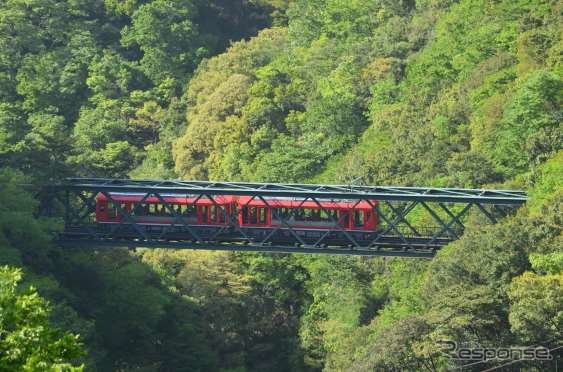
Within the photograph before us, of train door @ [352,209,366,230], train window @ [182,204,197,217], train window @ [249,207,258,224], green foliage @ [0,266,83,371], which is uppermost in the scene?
train window @ [182,204,197,217]

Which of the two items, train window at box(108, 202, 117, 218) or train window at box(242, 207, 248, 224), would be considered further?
train window at box(108, 202, 117, 218)

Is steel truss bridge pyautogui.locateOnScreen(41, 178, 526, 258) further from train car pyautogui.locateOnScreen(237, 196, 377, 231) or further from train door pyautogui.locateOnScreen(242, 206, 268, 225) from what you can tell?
train door pyautogui.locateOnScreen(242, 206, 268, 225)

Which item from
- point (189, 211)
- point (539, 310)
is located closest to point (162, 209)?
point (189, 211)

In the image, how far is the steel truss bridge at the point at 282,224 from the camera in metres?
54.8

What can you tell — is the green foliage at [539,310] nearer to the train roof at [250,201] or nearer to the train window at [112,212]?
the train roof at [250,201]

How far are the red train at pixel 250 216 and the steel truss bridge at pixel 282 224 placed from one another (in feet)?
0.42

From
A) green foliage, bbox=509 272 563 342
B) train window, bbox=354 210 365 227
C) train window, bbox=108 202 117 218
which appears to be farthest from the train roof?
green foliage, bbox=509 272 563 342

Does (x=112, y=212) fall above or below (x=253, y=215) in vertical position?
above

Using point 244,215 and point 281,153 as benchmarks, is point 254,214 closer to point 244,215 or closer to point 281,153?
point 244,215

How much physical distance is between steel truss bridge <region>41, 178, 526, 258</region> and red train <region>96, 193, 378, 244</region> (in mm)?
128

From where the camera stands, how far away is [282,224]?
187 ft

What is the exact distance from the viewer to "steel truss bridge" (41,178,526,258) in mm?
54812

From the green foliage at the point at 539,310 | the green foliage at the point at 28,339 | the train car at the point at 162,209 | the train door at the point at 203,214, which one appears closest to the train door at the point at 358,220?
the train car at the point at 162,209

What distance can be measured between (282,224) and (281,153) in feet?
73.5
